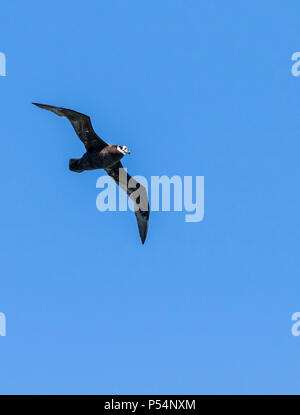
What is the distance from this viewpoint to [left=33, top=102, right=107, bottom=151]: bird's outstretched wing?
2805cm

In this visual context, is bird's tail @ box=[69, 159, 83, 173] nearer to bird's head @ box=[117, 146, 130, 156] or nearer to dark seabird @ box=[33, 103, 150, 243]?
dark seabird @ box=[33, 103, 150, 243]

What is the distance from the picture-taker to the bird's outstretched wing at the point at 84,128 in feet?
92.0

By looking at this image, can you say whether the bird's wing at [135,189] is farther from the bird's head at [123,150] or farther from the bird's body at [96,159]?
the bird's head at [123,150]

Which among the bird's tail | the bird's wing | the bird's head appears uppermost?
the bird's wing

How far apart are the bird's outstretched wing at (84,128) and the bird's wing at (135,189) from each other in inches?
91.7

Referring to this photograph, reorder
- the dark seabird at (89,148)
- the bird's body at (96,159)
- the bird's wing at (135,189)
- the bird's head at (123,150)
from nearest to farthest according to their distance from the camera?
the bird's head at (123,150), the dark seabird at (89,148), the bird's body at (96,159), the bird's wing at (135,189)

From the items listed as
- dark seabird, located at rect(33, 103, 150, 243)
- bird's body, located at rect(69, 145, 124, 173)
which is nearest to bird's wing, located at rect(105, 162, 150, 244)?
dark seabird, located at rect(33, 103, 150, 243)

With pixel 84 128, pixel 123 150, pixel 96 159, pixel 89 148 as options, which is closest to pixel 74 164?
pixel 96 159

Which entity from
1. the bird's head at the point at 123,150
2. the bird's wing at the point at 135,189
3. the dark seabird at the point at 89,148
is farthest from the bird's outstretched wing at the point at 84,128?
the bird's wing at the point at 135,189

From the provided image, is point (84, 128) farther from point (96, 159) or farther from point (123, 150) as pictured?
point (123, 150)

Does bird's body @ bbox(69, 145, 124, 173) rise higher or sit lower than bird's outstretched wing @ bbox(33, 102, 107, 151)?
lower

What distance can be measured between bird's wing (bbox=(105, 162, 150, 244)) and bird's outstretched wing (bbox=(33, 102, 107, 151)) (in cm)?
233
